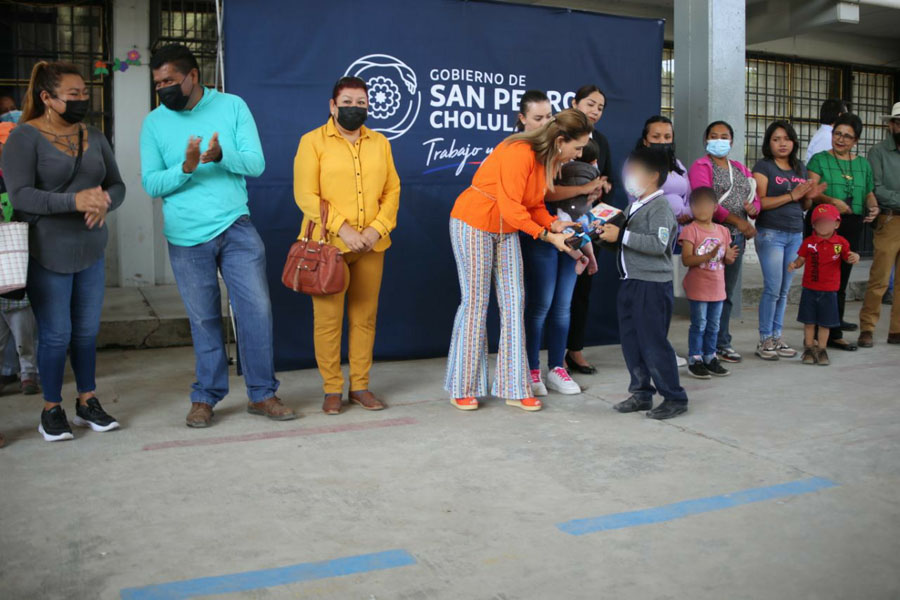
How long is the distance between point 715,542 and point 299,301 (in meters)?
3.33

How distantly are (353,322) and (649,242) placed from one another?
159cm

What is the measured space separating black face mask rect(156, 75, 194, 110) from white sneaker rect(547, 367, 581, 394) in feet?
8.15

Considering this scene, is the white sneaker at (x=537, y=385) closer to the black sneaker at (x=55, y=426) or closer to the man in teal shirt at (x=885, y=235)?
the black sneaker at (x=55, y=426)

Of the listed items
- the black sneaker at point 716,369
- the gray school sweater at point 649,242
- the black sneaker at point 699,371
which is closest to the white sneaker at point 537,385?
the gray school sweater at point 649,242

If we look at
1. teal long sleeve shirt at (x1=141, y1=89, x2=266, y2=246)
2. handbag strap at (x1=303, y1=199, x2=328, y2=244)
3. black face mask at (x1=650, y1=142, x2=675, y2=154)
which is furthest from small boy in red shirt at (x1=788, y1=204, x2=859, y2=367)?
teal long sleeve shirt at (x1=141, y1=89, x2=266, y2=246)

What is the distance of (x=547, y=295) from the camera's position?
16.7ft

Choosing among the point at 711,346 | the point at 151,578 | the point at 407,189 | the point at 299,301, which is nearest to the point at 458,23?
the point at 407,189

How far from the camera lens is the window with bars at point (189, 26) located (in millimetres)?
8312

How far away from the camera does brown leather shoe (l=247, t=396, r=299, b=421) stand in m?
4.50

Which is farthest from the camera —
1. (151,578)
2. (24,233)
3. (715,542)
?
(24,233)

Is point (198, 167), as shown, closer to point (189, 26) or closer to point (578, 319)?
point (578, 319)

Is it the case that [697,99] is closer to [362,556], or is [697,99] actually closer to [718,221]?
[718,221]

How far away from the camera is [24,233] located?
12.9 ft

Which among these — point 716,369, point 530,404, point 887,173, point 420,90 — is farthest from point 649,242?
point 887,173
